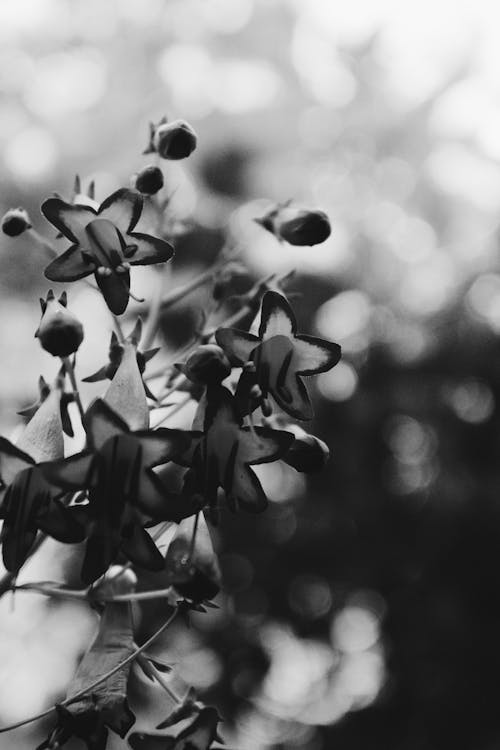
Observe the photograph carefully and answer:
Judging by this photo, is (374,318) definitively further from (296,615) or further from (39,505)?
(39,505)

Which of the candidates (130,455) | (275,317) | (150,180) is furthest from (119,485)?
(150,180)

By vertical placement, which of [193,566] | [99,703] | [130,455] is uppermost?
[130,455]

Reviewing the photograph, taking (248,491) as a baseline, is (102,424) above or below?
above

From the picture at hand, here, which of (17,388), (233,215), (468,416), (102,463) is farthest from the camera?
(468,416)

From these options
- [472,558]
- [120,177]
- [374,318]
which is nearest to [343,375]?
[374,318]

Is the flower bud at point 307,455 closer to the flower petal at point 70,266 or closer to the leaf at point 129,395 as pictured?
the leaf at point 129,395

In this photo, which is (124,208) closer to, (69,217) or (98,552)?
(69,217)

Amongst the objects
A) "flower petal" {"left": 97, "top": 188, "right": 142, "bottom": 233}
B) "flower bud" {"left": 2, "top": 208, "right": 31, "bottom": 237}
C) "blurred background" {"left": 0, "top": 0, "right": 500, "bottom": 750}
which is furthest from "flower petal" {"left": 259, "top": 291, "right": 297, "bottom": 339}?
"blurred background" {"left": 0, "top": 0, "right": 500, "bottom": 750}
